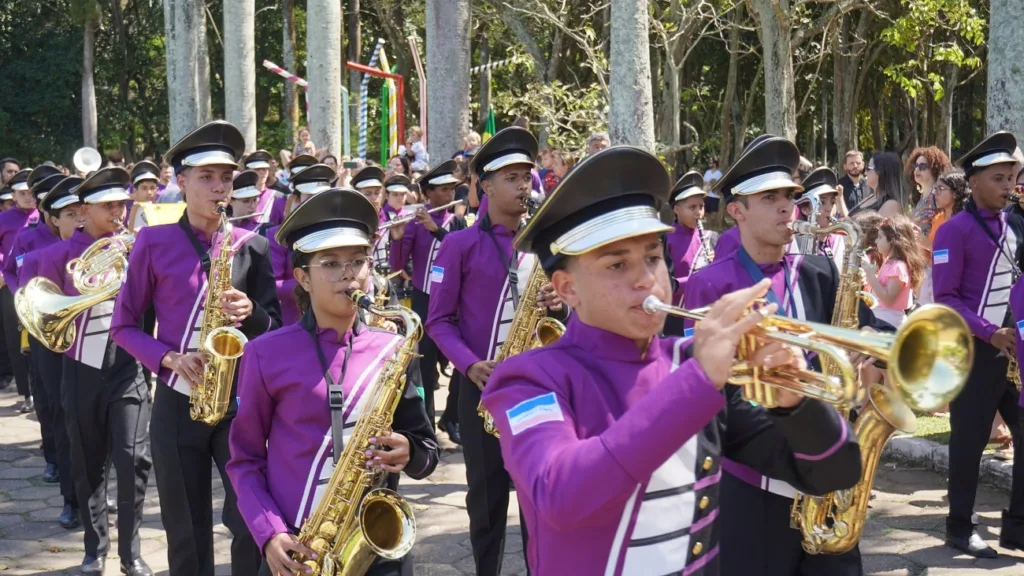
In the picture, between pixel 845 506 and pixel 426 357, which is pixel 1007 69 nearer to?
pixel 426 357

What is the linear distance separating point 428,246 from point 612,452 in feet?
26.9

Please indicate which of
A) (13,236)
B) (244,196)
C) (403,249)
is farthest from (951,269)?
(13,236)

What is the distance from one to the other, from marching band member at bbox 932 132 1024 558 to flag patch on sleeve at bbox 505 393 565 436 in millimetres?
4701

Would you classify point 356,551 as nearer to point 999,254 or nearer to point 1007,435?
point 999,254

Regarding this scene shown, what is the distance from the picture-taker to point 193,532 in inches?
223

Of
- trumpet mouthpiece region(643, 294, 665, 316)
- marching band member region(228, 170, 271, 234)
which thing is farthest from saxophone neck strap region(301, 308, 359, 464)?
marching band member region(228, 170, 271, 234)

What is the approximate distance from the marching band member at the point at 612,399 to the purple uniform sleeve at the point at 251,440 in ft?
4.85

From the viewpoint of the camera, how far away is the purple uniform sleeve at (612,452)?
8.06ft

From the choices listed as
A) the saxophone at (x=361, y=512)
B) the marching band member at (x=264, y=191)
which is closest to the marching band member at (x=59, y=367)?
the marching band member at (x=264, y=191)

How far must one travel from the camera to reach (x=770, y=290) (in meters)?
4.71

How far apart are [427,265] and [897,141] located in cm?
2984

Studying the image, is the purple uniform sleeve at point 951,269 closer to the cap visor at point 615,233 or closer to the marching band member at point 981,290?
the marching band member at point 981,290

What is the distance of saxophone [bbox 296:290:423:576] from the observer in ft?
13.4

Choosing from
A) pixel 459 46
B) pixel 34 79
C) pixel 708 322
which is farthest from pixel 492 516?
pixel 34 79
